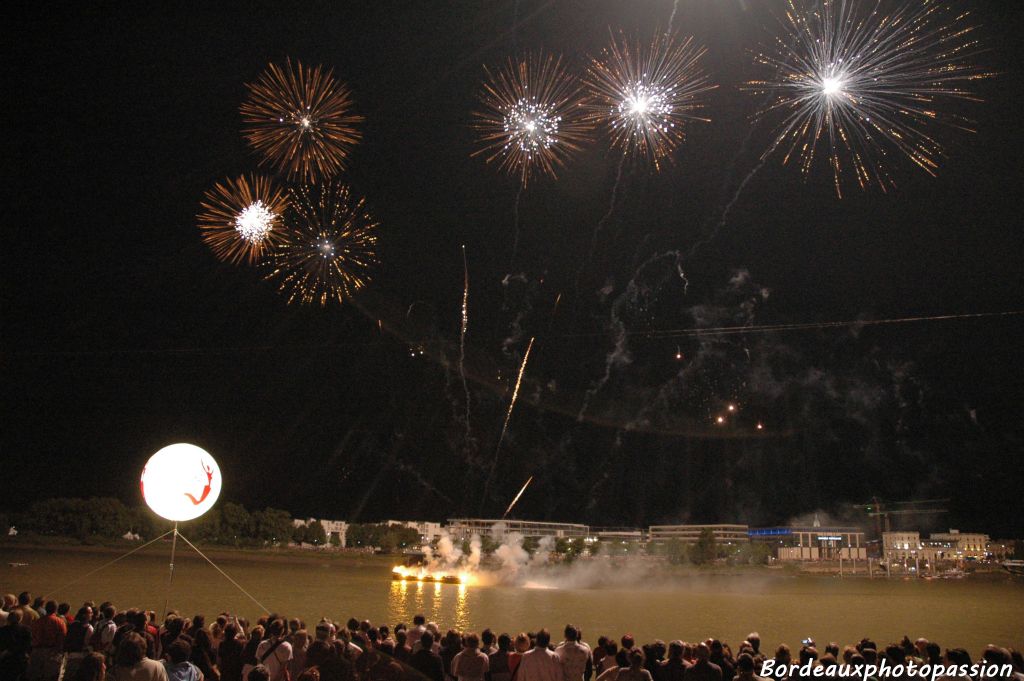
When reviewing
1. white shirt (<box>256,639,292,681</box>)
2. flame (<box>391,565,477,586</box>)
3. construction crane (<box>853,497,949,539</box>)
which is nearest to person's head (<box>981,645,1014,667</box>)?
white shirt (<box>256,639,292,681</box>)

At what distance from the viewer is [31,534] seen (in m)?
95.0

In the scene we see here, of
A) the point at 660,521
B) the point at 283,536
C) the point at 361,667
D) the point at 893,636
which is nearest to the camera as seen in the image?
the point at 361,667

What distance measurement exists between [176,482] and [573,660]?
7594mm

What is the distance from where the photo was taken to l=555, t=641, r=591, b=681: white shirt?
23.9ft

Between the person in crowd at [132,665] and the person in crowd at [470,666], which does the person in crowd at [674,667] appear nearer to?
the person in crowd at [470,666]

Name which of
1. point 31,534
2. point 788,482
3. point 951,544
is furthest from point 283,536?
point 951,544

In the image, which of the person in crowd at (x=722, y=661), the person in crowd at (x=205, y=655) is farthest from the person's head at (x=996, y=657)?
the person in crowd at (x=205, y=655)

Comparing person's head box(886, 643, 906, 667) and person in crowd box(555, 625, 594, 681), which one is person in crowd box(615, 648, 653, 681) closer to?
person in crowd box(555, 625, 594, 681)

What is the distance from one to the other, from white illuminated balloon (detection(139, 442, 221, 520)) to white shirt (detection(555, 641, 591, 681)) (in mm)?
6868

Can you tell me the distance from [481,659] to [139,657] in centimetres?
336

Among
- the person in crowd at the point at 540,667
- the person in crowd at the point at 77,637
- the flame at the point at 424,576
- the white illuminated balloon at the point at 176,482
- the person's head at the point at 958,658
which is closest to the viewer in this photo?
the person's head at the point at 958,658

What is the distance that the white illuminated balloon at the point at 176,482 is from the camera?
37.6 feet

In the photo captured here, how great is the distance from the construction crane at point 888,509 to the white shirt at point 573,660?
141 m

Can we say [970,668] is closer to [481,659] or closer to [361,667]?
[481,659]
